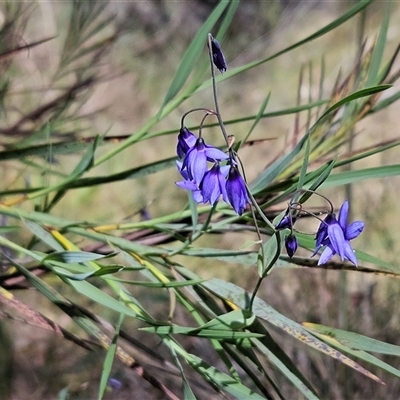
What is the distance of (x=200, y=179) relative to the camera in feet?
1.34

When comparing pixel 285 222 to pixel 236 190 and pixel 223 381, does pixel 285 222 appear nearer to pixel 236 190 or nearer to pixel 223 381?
pixel 236 190

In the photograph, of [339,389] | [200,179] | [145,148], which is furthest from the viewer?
[145,148]

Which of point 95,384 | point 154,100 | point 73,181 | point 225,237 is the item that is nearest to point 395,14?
point 154,100

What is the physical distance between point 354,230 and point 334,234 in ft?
0.05

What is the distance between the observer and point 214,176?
41 centimetres

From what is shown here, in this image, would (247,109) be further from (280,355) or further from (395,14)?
(280,355)

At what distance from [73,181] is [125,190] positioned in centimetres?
163

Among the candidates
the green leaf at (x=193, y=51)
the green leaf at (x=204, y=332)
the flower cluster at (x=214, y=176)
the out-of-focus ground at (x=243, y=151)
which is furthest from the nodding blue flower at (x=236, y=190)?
the out-of-focus ground at (x=243, y=151)

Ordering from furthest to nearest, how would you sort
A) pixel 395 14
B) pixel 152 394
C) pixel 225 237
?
pixel 395 14
pixel 225 237
pixel 152 394

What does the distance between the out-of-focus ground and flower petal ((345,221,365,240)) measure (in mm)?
571

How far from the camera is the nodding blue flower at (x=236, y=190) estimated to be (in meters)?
0.39

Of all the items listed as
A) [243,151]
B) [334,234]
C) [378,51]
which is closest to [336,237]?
[334,234]

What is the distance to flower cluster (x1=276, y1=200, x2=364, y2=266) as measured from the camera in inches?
15.7

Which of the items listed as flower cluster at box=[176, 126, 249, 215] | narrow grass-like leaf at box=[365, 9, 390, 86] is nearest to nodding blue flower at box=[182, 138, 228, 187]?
flower cluster at box=[176, 126, 249, 215]
